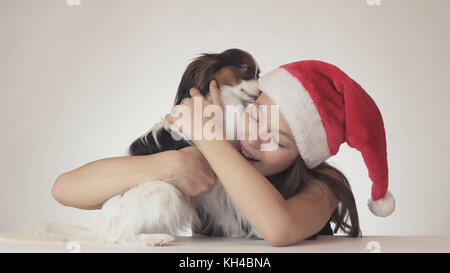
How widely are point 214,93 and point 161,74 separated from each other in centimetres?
115

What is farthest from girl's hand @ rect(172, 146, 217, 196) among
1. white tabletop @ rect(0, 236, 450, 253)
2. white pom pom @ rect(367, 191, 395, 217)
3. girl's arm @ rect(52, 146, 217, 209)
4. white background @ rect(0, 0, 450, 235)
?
white background @ rect(0, 0, 450, 235)

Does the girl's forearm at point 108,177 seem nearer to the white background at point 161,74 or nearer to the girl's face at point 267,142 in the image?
the girl's face at point 267,142

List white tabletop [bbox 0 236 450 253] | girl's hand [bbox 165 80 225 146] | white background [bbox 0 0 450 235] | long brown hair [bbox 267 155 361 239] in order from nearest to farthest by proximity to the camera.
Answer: white tabletop [bbox 0 236 450 253] < girl's hand [bbox 165 80 225 146] < long brown hair [bbox 267 155 361 239] < white background [bbox 0 0 450 235]

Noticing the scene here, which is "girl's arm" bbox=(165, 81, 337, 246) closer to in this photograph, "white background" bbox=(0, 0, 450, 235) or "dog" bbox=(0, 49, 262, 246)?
"dog" bbox=(0, 49, 262, 246)

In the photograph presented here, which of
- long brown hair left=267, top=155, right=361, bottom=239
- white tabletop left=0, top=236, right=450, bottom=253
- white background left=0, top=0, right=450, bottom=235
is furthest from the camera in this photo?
white background left=0, top=0, right=450, bottom=235

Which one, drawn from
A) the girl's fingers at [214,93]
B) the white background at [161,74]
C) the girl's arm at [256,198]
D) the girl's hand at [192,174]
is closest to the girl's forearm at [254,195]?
the girl's arm at [256,198]

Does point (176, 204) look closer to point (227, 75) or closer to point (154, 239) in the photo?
point (154, 239)

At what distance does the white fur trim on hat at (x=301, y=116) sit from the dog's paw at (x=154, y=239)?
33cm

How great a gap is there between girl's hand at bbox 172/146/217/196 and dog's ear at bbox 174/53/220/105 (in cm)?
21

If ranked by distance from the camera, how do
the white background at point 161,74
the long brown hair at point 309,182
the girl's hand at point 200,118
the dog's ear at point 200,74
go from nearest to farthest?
the girl's hand at point 200,118 → the long brown hair at point 309,182 → the dog's ear at point 200,74 → the white background at point 161,74

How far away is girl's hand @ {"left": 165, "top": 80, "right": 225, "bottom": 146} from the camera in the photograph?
90 cm

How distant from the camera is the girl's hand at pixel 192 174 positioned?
95 centimetres

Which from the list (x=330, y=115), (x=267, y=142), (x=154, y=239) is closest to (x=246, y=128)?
(x=267, y=142)
